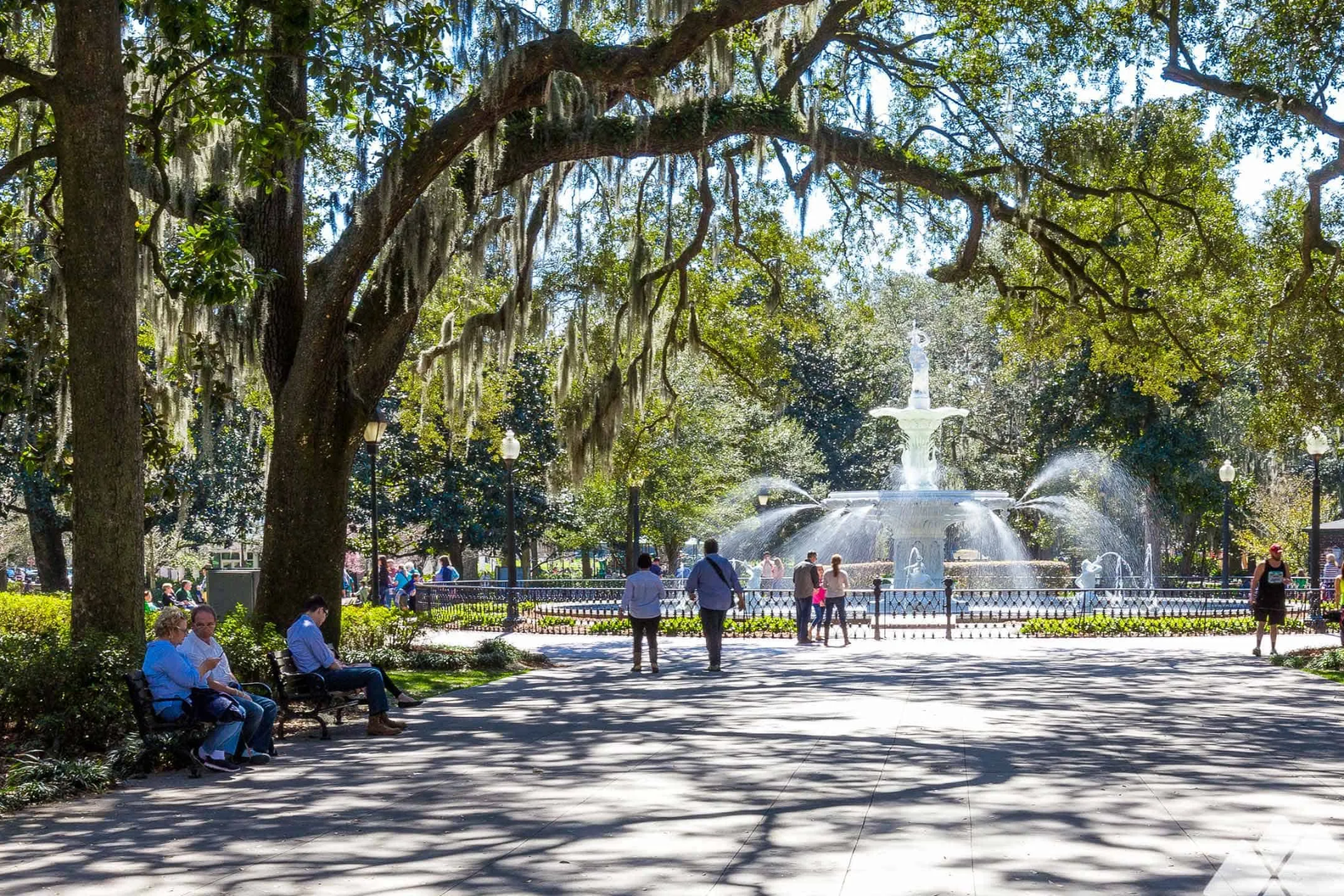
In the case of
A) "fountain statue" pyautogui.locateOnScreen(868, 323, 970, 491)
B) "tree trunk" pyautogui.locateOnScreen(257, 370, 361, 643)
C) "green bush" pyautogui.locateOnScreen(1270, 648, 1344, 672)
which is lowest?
"green bush" pyautogui.locateOnScreen(1270, 648, 1344, 672)

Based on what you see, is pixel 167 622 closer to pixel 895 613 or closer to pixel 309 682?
pixel 309 682

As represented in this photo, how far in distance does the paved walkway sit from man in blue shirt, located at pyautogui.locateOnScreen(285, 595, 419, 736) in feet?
0.90

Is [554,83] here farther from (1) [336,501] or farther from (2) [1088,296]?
(2) [1088,296]

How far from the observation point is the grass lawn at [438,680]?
624 inches

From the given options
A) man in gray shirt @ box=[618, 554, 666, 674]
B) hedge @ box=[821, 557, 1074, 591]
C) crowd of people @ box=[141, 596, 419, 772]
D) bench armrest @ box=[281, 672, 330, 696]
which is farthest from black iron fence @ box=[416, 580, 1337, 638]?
crowd of people @ box=[141, 596, 419, 772]

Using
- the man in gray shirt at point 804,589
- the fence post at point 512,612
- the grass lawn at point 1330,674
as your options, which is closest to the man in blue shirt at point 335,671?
the grass lawn at point 1330,674

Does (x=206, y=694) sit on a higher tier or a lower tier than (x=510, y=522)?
lower

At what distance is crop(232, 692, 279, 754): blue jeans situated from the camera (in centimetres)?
1052

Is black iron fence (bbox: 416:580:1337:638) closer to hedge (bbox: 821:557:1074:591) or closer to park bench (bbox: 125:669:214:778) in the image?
hedge (bbox: 821:557:1074:591)

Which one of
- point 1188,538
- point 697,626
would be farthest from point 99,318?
point 1188,538

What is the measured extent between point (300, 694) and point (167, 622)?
2.11 metres

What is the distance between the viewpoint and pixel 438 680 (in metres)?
16.9

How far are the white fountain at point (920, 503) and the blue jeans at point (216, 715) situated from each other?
2204 centimetres

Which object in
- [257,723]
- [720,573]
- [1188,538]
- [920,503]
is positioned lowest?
[257,723]
